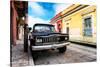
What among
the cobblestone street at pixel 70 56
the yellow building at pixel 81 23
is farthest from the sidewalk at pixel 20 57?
the yellow building at pixel 81 23

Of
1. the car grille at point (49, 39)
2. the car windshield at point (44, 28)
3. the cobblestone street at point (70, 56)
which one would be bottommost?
the cobblestone street at point (70, 56)

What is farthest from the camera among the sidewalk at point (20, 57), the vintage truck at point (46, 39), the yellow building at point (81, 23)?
the yellow building at point (81, 23)

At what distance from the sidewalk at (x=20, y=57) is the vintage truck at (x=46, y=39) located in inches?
5.2

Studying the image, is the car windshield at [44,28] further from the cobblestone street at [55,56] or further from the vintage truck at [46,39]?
the cobblestone street at [55,56]

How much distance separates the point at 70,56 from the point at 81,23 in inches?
23.4

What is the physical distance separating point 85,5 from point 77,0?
0.54 feet

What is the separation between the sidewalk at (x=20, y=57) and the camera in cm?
224

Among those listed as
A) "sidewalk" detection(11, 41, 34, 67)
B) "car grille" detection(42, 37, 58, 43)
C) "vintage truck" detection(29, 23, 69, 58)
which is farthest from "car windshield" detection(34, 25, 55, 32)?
"sidewalk" detection(11, 41, 34, 67)

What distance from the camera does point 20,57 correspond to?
7.50ft

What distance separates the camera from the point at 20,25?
90.7 inches

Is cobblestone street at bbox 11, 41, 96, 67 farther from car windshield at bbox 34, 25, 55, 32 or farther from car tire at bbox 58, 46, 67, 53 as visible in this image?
car windshield at bbox 34, 25, 55, 32

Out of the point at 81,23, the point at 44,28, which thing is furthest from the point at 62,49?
the point at 81,23

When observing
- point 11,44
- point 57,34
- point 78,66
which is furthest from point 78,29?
point 11,44
